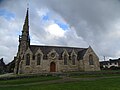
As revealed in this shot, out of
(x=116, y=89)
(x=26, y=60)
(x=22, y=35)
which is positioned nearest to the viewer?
(x=116, y=89)

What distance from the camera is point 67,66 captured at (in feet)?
194

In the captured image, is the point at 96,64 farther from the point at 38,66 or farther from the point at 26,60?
the point at 26,60

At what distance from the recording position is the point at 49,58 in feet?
188

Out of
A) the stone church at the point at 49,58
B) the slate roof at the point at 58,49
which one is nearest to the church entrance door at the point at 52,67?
the stone church at the point at 49,58

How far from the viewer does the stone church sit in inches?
2173

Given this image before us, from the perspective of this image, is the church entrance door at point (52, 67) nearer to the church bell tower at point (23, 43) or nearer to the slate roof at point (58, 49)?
the slate roof at point (58, 49)

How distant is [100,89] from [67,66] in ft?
133

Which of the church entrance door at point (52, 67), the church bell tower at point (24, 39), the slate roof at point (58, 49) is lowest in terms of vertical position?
the church entrance door at point (52, 67)

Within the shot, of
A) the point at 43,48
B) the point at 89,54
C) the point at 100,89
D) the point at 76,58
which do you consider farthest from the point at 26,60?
the point at 100,89

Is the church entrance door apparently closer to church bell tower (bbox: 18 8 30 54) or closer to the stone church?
the stone church

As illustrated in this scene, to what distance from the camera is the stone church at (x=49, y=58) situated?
55.2 meters

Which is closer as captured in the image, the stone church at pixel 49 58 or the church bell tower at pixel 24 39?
the stone church at pixel 49 58

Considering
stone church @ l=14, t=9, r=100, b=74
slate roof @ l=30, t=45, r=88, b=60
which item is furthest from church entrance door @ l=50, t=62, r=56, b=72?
slate roof @ l=30, t=45, r=88, b=60

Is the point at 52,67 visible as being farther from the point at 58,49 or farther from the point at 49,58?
the point at 58,49
